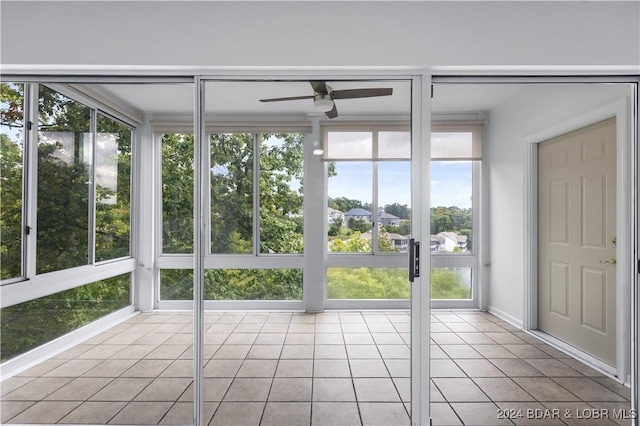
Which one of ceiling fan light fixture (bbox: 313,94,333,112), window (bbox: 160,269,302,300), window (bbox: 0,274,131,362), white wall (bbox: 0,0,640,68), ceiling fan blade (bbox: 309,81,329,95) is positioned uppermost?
white wall (bbox: 0,0,640,68)

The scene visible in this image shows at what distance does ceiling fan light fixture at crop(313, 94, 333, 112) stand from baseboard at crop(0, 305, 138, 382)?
188 centimetres

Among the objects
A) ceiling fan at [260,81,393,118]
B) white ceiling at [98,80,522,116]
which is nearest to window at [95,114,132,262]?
white ceiling at [98,80,522,116]

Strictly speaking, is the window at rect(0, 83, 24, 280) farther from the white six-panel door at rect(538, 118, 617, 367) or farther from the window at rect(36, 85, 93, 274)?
the white six-panel door at rect(538, 118, 617, 367)

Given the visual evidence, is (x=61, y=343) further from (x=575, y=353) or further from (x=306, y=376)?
(x=575, y=353)

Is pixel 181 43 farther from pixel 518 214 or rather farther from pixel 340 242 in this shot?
pixel 518 214

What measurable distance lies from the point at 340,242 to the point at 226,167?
895mm

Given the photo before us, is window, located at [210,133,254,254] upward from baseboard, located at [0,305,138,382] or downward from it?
upward

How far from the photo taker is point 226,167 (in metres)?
2.26

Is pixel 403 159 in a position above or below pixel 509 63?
below

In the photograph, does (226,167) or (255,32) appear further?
(226,167)

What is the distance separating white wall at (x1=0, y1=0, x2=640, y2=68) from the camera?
201cm

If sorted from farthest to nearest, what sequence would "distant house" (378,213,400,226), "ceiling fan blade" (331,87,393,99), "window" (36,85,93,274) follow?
"window" (36,85,93,274)
"distant house" (378,213,400,226)
"ceiling fan blade" (331,87,393,99)

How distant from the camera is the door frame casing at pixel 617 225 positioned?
2.24 metres

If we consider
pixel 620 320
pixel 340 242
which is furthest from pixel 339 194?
pixel 620 320
